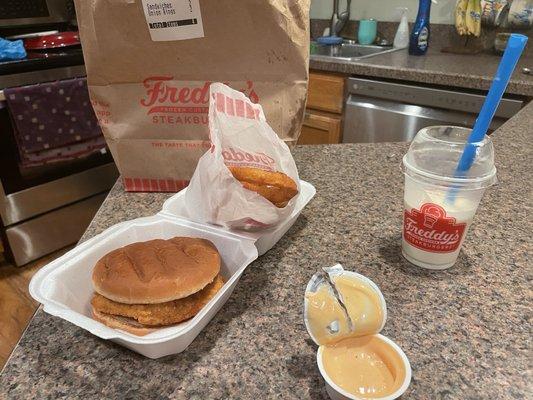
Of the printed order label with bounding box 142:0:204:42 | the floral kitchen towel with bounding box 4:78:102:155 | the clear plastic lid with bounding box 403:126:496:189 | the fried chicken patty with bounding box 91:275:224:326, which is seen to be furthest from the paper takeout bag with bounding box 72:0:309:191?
the floral kitchen towel with bounding box 4:78:102:155

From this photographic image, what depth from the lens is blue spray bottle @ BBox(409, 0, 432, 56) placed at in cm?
210

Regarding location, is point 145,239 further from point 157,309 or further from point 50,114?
point 50,114

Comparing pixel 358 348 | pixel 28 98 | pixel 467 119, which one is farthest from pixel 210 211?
pixel 467 119

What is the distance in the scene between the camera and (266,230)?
597 millimetres

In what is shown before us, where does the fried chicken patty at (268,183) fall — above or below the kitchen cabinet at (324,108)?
above

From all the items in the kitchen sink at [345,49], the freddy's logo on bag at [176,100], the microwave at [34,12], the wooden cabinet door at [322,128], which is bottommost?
the wooden cabinet door at [322,128]

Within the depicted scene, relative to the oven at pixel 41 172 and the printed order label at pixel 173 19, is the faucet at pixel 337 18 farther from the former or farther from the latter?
the printed order label at pixel 173 19

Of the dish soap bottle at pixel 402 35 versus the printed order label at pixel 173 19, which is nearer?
the printed order label at pixel 173 19

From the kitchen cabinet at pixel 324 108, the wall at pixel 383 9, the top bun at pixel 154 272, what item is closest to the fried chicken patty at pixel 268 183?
the top bun at pixel 154 272

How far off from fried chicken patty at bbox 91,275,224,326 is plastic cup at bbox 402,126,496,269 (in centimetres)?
31

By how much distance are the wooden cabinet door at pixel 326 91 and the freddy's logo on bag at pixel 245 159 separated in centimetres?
150

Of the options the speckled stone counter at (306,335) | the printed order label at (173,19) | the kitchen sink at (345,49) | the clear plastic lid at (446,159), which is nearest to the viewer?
the speckled stone counter at (306,335)

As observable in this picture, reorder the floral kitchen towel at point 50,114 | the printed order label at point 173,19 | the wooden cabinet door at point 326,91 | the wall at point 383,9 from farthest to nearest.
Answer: the wall at point 383,9 < the wooden cabinet door at point 326,91 < the floral kitchen towel at point 50,114 < the printed order label at point 173,19

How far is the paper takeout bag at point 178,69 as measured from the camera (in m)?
0.67
